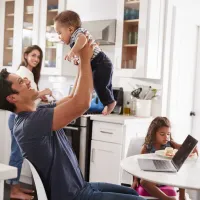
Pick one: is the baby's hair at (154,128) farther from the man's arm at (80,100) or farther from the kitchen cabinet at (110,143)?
the man's arm at (80,100)

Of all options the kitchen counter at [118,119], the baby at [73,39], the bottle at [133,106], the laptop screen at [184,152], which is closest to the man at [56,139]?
the baby at [73,39]

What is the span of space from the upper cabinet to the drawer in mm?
614

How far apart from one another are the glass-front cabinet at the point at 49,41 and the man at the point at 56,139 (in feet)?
9.54

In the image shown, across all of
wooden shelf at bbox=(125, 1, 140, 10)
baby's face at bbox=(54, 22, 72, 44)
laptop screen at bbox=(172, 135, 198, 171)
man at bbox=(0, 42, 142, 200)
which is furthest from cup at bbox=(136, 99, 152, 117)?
man at bbox=(0, 42, 142, 200)

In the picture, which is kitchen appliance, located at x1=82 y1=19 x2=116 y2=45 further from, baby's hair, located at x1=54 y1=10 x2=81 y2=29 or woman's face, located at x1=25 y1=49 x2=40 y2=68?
baby's hair, located at x1=54 y1=10 x2=81 y2=29

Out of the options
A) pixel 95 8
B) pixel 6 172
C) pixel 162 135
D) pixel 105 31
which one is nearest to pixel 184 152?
pixel 162 135

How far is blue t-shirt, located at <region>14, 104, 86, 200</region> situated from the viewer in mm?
1600

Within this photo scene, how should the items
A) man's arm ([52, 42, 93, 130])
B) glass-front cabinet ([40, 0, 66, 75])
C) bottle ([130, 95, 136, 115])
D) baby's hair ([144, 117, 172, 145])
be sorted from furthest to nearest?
1. glass-front cabinet ([40, 0, 66, 75])
2. bottle ([130, 95, 136, 115])
3. baby's hair ([144, 117, 172, 145])
4. man's arm ([52, 42, 93, 130])

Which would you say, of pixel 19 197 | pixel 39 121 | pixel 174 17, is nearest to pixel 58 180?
pixel 39 121

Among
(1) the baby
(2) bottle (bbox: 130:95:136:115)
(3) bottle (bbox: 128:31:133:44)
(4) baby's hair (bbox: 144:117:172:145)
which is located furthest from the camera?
(2) bottle (bbox: 130:95:136:115)

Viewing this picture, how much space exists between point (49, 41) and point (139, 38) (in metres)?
1.41

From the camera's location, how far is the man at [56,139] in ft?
5.25

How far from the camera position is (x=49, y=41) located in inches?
183

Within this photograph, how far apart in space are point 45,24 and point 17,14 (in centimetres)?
64
